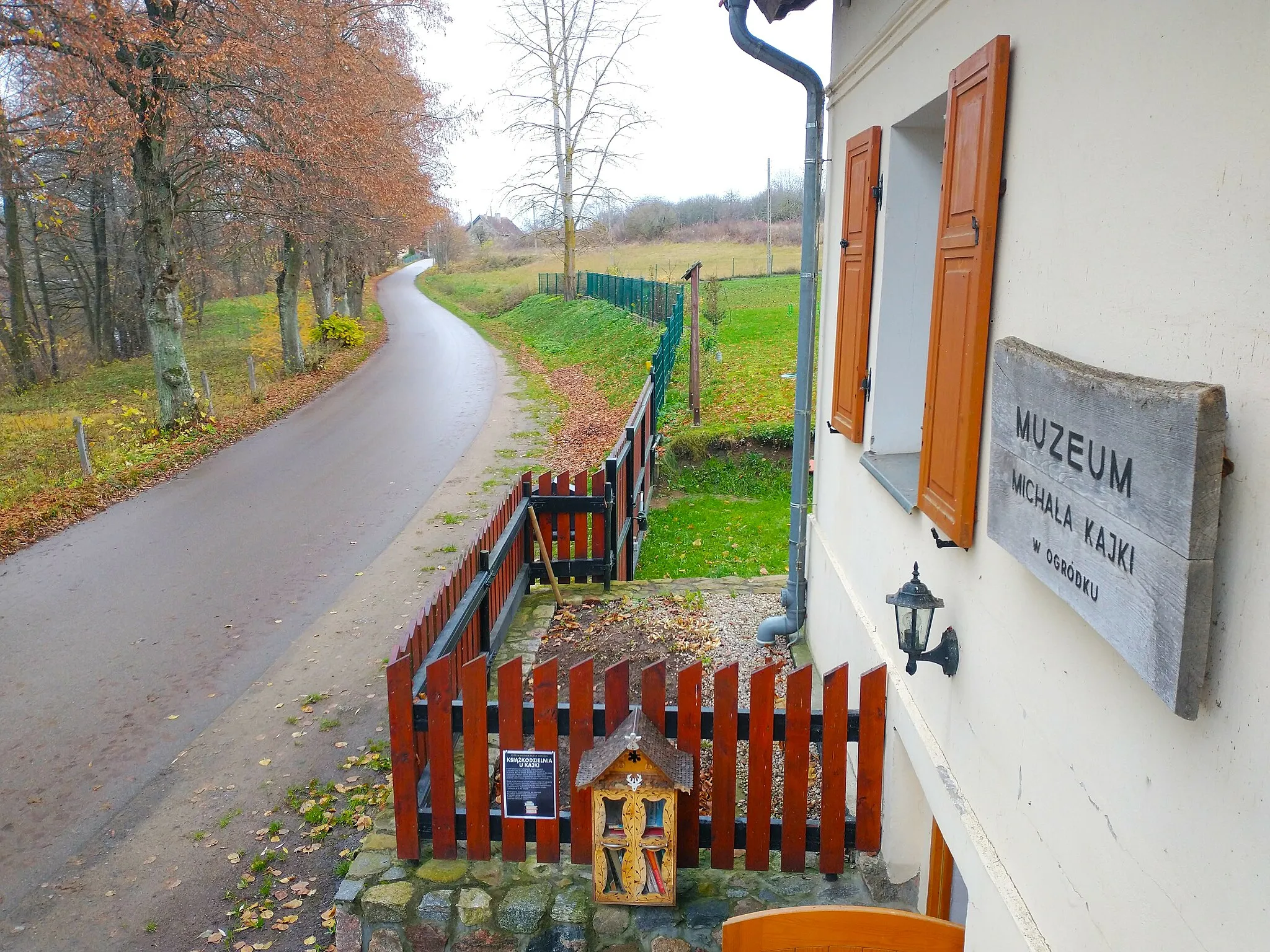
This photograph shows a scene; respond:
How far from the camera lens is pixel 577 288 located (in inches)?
1396

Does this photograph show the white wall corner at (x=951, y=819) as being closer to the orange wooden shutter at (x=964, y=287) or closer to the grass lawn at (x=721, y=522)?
the orange wooden shutter at (x=964, y=287)

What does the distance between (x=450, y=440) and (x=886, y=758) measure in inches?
498

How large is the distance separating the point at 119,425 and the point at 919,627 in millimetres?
17731

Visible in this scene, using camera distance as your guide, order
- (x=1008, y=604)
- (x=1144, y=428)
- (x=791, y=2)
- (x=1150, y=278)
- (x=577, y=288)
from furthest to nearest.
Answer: (x=577, y=288), (x=791, y=2), (x=1008, y=604), (x=1150, y=278), (x=1144, y=428)

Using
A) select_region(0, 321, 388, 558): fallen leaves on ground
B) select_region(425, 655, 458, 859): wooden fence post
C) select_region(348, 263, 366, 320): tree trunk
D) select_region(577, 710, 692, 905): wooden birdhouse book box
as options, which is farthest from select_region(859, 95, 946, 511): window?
select_region(348, 263, 366, 320): tree trunk

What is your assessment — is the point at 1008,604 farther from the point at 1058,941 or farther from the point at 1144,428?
the point at 1144,428

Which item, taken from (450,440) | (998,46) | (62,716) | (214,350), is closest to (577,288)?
(214,350)

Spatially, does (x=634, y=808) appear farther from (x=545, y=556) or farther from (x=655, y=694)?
(x=545, y=556)

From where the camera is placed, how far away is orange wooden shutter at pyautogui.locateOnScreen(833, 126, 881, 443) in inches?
188

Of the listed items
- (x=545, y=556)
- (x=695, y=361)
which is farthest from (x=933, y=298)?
(x=695, y=361)

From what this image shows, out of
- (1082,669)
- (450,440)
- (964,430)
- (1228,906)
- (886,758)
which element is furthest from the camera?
(450,440)

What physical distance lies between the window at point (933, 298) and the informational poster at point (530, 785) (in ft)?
A: 6.61

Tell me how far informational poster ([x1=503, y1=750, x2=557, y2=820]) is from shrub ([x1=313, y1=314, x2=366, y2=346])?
2670 cm

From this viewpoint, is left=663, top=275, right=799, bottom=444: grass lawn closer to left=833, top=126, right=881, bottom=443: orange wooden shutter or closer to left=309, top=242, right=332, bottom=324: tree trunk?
left=833, top=126, right=881, bottom=443: orange wooden shutter
